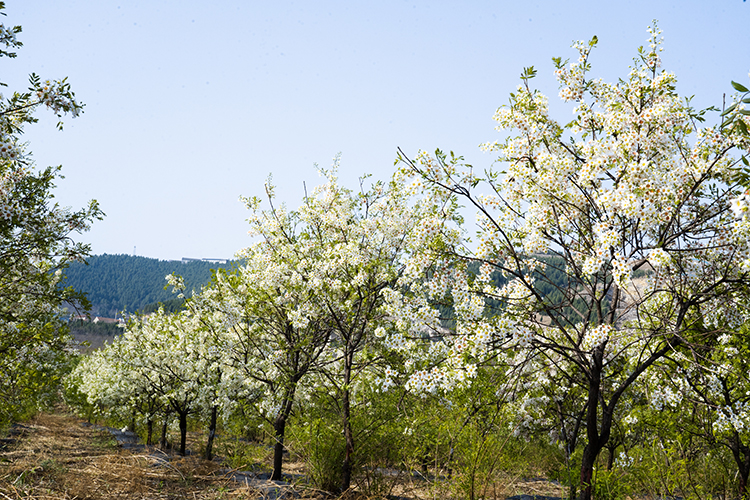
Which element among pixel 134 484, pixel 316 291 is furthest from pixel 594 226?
pixel 134 484

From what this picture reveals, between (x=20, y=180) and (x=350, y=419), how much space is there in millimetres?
6666

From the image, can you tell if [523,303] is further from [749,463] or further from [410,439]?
[749,463]

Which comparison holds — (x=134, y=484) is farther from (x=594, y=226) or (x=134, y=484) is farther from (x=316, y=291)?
(x=594, y=226)

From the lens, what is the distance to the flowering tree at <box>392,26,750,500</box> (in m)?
5.06

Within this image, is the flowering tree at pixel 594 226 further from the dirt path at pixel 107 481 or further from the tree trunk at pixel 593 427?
the dirt path at pixel 107 481

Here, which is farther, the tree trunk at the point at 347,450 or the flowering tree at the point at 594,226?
the tree trunk at the point at 347,450

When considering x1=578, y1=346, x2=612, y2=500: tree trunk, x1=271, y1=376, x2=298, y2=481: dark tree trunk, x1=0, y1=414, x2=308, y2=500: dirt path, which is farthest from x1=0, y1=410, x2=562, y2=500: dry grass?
x1=578, y1=346, x2=612, y2=500: tree trunk

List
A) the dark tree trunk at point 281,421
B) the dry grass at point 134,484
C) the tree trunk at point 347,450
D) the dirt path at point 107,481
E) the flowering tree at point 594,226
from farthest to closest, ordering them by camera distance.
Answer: the dark tree trunk at point 281,421 < the tree trunk at point 347,450 < the dry grass at point 134,484 < the dirt path at point 107,481 < the flowering tree at point 594,226

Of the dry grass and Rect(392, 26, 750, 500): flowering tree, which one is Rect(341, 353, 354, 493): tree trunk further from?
Rect(392, 26, 750, 500): flowering tree

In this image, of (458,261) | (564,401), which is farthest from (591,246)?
(564,401)

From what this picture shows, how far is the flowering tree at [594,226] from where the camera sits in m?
5.06

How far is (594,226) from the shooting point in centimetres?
516

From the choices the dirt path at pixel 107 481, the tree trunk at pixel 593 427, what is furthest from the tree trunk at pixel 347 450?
the tree trunk at pixel 593 427

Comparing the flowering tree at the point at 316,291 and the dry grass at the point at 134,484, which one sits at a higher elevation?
the flowering tree at the point at 316,291
